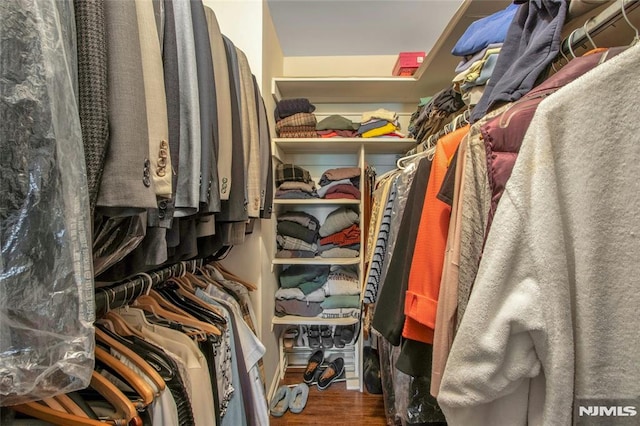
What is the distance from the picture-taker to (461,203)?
61 centimetres

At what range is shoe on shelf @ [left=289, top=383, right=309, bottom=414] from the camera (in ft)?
5.43

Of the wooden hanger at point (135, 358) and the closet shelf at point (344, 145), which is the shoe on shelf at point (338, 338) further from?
the wooden hanger at point (135, 358)

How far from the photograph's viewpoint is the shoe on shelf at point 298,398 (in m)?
1.65

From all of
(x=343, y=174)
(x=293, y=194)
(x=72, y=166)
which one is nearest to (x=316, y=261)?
(x=293, y=194)

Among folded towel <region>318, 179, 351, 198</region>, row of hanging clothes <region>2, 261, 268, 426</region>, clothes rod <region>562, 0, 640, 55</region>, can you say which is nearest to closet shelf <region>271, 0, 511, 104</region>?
folded towel <region>318, 179, 351, 198</region>

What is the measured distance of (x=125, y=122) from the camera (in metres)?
0.42

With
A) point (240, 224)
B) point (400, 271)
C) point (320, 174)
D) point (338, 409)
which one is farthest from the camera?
point (320, 174)

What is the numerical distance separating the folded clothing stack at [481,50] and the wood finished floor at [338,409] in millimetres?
1547

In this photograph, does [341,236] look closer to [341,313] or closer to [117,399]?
[341,313]

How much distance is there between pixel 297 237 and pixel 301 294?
34cm

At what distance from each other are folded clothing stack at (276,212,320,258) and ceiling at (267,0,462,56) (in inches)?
43.5

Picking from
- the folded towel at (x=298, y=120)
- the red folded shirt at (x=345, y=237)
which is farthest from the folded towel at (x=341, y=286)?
the folded towel at (x=298, y=120)

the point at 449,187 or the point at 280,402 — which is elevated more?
the point at 449,187

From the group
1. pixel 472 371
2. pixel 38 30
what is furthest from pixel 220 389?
pixel 38 30
